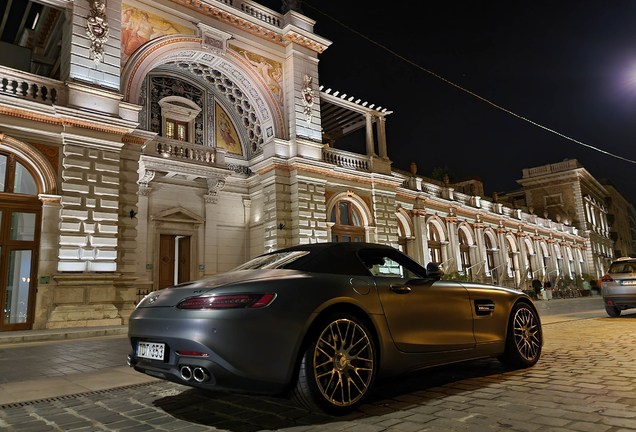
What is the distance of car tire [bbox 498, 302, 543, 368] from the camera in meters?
4.87

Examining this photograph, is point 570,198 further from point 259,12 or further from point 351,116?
point 259,12

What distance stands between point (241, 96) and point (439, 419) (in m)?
19.1

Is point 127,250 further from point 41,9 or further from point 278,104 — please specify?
point 41,9

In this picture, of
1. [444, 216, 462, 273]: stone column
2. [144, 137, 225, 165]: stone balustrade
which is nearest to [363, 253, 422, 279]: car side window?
[144, 137, 225, 165]: stone balustrade

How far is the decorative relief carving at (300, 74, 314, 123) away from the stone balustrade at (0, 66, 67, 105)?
9.66 metres

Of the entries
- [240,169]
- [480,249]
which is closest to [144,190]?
[240,169]

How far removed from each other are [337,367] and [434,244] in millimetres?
26734

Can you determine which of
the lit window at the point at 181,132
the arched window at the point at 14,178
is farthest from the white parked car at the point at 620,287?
the lit window at the point at 181,132

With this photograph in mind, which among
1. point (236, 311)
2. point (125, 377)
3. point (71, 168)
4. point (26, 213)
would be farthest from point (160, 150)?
point (236, 311)

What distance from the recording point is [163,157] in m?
16.3

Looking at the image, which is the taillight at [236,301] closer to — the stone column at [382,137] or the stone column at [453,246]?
the stone column at [382,137]

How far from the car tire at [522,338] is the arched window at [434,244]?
925 inches

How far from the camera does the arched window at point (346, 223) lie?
20203mm

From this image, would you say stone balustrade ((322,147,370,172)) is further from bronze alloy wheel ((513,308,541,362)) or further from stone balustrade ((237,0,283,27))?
bronze alloy wheel ((513,308,541,362))
